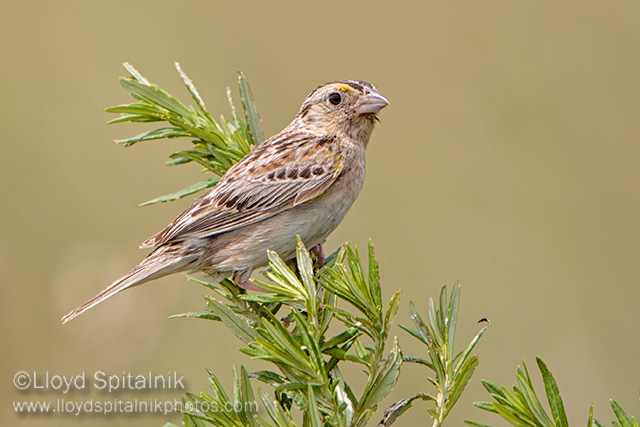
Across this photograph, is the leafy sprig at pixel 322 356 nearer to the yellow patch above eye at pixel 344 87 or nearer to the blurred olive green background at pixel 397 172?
the yellow patch above eye at pixel 344 87

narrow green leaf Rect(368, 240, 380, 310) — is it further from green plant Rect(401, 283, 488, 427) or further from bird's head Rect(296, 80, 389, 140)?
bird's head Rect(296, 80, 389, 140)

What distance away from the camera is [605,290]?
18.9 ft

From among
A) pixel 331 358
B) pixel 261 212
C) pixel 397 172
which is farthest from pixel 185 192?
pixel 397 172

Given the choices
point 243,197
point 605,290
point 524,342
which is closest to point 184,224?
point 243,197

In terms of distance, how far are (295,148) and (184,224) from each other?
781mm

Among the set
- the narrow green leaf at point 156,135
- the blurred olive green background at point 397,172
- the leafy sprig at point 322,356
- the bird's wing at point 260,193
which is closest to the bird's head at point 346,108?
the bird's wing at point 260,193

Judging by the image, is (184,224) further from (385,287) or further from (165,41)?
(165,41)

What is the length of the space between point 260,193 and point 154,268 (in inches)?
27.1

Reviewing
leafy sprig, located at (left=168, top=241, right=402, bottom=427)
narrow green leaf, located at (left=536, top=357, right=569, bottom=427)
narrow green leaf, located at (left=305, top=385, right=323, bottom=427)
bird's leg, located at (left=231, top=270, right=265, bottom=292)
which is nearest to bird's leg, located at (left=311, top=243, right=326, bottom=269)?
bird's leg, located at (left=231, top=270, right=265, bottom=292)

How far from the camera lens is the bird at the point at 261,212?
362 cm

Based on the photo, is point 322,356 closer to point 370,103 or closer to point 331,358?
point 331,358

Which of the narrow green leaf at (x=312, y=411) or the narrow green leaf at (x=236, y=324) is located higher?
the narrow green leaf at (x=236, y=324)

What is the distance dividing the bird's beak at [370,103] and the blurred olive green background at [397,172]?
1731 mm

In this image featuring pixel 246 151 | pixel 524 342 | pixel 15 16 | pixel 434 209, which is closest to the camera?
pixel 246 151
